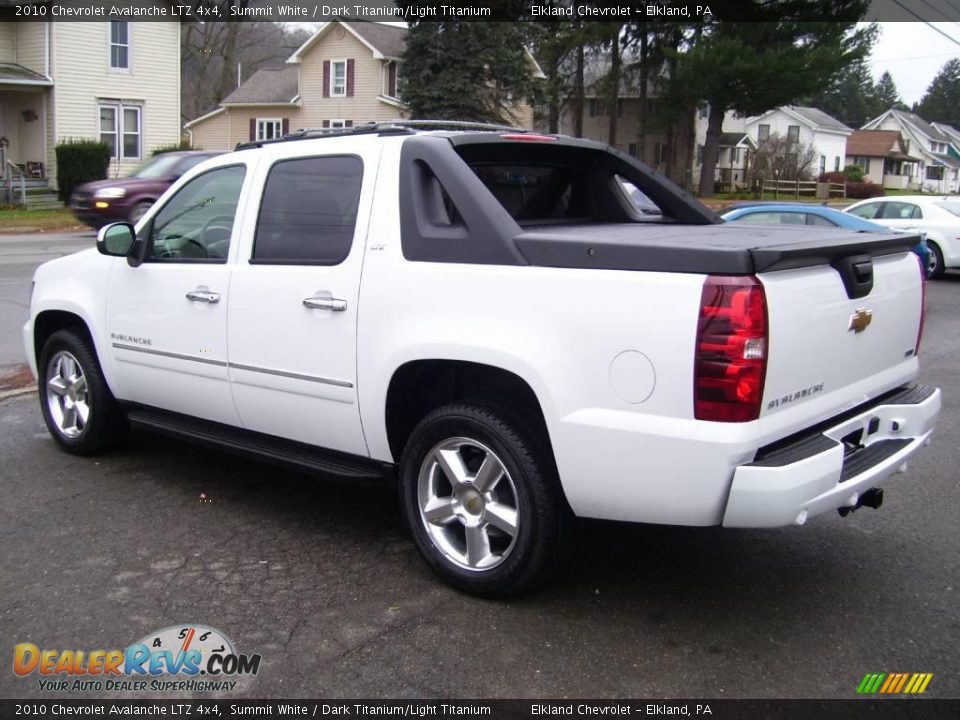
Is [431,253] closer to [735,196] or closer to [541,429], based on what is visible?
[541,429]

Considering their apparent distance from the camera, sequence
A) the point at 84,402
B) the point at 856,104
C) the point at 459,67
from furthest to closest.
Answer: the point at 856,104 → the point at 459,67 → the point at 84,402

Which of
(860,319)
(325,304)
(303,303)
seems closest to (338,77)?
(303,303)

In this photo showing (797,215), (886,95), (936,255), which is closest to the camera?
(797,215)

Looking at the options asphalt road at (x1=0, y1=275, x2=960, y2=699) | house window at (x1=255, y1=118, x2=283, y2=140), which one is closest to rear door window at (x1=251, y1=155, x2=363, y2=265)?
asphalt road at (x1=0, y1=275, x2=960, y2=699)

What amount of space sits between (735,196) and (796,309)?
48.9 meters

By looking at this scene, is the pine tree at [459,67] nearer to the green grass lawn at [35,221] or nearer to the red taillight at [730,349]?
the green grass lawn at [35,221]

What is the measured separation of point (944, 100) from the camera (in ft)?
422

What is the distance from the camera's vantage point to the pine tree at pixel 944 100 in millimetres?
127000

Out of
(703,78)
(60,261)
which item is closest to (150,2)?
(703,78)

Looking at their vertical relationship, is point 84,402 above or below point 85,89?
below

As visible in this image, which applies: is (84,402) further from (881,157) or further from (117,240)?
(881,157)

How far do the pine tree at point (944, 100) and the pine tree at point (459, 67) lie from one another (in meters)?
109

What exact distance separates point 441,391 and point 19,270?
42.0 ft

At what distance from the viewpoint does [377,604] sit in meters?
4.02
